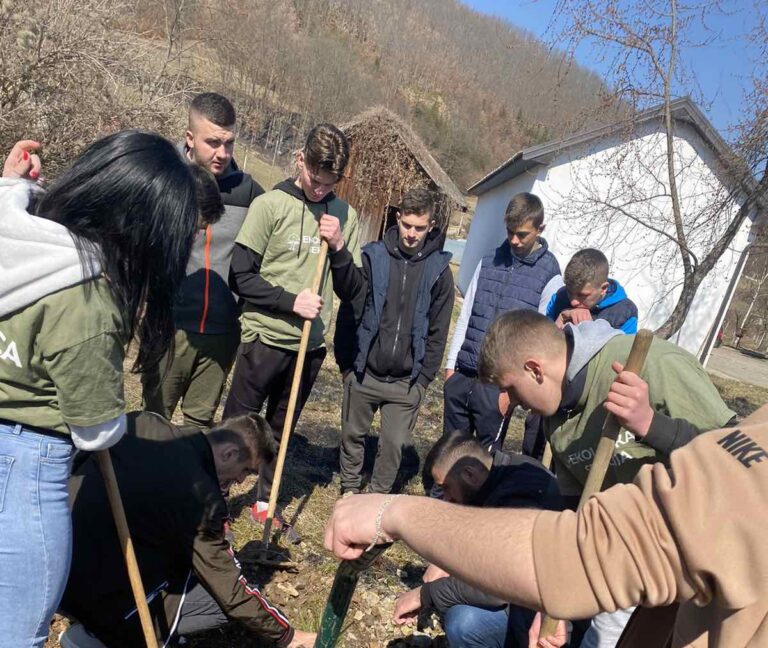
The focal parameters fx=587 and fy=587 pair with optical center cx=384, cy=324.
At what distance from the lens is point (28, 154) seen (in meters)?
2.13

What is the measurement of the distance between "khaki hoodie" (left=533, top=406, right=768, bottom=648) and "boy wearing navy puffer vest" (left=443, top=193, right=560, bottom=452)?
9.90 feet

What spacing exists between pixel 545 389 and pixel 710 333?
14.2 metres

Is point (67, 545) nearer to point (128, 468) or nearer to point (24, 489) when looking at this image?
point (24, 489)

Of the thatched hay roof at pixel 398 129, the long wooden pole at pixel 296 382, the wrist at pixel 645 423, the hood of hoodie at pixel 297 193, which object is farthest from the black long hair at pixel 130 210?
the thatched hay roof at pixel 398 129

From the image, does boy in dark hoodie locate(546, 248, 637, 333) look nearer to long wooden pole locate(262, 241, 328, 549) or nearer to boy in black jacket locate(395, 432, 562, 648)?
boy in black jacket locate(395, 432, 562, 648)

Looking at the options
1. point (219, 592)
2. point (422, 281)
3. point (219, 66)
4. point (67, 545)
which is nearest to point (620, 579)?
point (67, 545)

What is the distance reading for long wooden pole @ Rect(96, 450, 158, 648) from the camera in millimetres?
1861

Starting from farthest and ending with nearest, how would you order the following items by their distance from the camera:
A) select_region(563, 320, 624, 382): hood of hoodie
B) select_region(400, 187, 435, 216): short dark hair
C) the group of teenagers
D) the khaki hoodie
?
select_region(400, 187, 435, 216): short dark hair < select_region(563, 320, 624, 382): hood of hoodie < the group of teenagers < the khaki hoodie

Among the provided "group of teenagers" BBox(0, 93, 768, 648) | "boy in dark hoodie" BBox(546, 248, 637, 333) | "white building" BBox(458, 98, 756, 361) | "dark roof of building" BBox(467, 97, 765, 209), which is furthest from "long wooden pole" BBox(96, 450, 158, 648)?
"white building" BBox(458, 98, 756, 361)

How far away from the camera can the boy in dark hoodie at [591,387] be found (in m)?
2.04

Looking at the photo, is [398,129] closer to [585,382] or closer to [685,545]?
[585,382]

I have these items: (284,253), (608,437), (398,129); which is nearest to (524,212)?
(284,253)

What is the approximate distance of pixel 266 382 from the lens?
3592mm

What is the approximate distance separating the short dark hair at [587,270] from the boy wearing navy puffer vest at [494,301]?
0.39 meters
